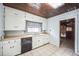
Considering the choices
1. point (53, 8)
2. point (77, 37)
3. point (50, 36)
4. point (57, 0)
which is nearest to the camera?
point (57, 0)

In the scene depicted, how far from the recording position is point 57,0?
1366mm

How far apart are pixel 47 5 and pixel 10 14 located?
915 mm

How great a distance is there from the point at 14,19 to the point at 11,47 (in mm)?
691

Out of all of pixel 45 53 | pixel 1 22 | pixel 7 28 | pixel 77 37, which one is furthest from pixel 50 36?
pixel 1 22

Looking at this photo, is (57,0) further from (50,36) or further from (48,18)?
(50,36)

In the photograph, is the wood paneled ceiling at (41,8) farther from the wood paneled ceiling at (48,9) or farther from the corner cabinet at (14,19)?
the corner cabinet at (14,19)

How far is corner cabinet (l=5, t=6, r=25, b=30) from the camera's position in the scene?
1.63 meters

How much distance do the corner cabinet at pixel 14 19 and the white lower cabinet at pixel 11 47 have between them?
0.35m

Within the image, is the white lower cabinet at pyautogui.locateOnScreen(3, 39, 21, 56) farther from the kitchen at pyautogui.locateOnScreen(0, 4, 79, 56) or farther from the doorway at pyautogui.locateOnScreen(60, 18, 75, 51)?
the doorway at pyautogui.locateOnScreen(60, 18, 75, 51)

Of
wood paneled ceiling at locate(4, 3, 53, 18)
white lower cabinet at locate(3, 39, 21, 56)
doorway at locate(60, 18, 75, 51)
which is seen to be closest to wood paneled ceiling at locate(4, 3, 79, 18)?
wood paneled ceiling at locate(4, 3, 53, 18)

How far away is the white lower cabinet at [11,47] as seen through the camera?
146 cm

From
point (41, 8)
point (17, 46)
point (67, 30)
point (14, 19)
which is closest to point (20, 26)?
point (14, 19)

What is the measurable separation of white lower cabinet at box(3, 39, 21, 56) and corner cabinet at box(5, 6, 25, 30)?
0.35m

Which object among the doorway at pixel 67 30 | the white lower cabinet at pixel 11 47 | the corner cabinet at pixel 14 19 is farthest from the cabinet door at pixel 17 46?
the doorway at pixel 67 30
